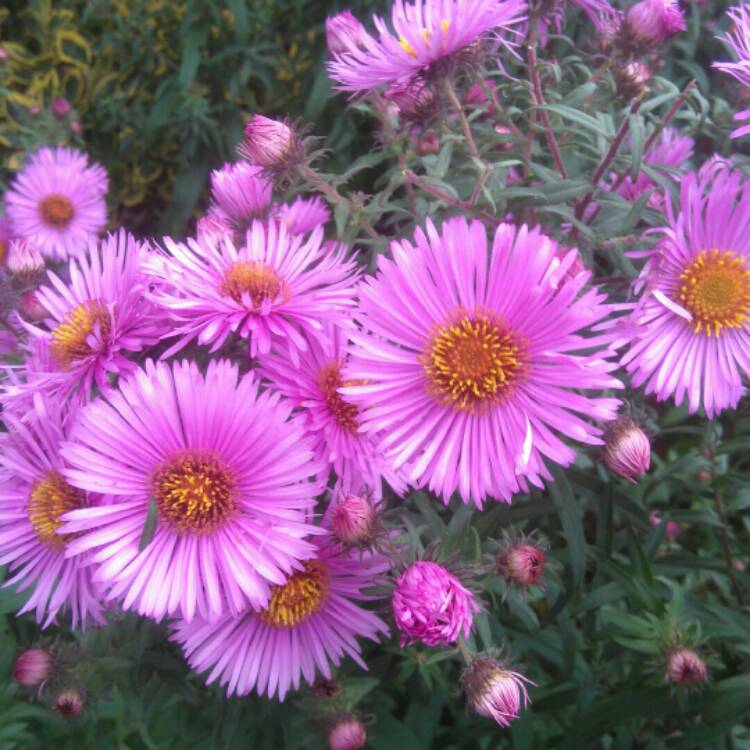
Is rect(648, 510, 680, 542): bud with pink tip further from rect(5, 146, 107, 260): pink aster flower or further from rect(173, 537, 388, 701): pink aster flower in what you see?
rect(5, 146, 107, 260): pink aster flower

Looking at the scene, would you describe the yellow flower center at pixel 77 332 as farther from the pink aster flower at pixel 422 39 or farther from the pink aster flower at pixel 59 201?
the pink aster flower at pixel 59 201

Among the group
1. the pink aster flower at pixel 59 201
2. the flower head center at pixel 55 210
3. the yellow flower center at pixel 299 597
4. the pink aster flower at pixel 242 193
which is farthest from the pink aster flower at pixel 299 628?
the flower head center at pixel 55 210

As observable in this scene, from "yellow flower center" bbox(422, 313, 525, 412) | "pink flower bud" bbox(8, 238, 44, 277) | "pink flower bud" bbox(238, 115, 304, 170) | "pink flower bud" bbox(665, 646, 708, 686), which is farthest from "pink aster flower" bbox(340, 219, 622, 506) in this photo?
"pink flower bud" bbox(8, 238, 44, 277)

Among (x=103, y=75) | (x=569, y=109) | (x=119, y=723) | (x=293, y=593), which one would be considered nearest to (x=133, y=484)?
(x=293, y=593)

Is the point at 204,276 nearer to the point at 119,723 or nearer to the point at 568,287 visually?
the point at 568,287

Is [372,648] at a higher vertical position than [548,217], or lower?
lower

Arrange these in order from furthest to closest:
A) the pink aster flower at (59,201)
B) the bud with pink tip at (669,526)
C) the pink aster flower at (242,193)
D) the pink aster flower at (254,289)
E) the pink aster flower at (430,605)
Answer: the pink aster flower at (59,201), the bud with pink tip at (669,526), the pink aster flower at (242,193), the pink aster flower at (254,289), the pink aster flower at (430,605)

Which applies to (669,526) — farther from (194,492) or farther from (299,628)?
(194,492)
